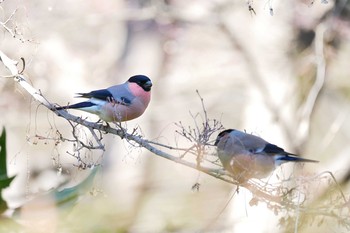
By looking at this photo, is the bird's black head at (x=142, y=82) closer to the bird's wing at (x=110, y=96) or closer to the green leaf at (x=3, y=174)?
the bird's wing at (x=110, y=96)

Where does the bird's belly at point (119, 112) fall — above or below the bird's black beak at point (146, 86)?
below

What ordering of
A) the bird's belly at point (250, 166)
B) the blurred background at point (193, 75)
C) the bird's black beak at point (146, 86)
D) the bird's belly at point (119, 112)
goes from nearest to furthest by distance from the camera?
1. the bird's belly at point (250, 166)
2. the bird's belly at point (119, 112)
3. the bird's black beak at point (146, 86)
4. the blurred background at point (193, 75)

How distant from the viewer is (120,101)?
10.3ft

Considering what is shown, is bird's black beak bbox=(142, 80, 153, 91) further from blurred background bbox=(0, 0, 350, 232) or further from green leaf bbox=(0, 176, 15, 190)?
green leaf bbox=(0, 176, 15, 190)

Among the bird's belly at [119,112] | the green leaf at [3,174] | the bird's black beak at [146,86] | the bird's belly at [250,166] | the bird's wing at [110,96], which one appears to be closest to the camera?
the green leaf at [3,174]

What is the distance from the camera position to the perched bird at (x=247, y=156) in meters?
2.78

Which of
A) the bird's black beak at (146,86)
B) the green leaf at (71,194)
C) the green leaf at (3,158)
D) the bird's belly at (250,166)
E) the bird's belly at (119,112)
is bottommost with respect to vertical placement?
the green leaf at (71,194)

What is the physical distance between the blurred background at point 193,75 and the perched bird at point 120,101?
1.86m

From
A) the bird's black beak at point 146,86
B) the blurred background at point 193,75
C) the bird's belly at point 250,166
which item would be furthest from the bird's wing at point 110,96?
the blurred background at point 193,75

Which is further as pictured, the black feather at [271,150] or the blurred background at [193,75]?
the blurred background at [193,75]

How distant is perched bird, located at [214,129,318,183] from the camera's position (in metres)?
2.78

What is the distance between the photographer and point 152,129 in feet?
27.9

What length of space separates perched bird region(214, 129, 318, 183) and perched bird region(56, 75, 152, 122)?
1.21 ft

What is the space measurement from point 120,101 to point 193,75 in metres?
5.46
